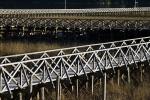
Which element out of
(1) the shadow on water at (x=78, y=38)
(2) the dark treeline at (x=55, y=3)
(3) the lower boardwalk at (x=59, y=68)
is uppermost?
(3) the lower boardwalk at (x=59, y=68)

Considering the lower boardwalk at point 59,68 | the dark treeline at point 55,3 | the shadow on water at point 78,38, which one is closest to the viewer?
the lower boardwalk at point 59,68

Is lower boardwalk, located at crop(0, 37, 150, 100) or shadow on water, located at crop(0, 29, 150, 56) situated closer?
lower boardwalk, located at crop(0, 37, 150, 100)

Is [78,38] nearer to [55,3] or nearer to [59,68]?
[59,68]

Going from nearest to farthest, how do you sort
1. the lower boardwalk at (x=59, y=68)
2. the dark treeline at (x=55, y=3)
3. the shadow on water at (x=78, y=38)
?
the lower boardwalk at (x=59, y=68) → the shadow on water at (x=78, y=38) → the dark treeline at (x=55, y=3)

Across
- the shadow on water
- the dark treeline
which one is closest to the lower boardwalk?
the shadow on water

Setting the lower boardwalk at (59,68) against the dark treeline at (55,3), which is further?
the dark treeline at (55,3)

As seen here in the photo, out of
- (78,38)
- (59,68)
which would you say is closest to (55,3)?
(78,38)

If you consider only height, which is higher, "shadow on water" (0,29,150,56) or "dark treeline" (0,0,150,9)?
"shadow on water" (0,29,150,56)

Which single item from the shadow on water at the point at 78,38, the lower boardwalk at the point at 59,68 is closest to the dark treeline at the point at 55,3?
the shadow on water at the point at 78,38

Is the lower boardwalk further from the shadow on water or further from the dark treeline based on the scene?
the dark treeline

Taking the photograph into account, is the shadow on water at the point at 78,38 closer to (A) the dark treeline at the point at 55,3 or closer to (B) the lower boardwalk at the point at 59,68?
(B) the lower boardwalk at the point at 59,68

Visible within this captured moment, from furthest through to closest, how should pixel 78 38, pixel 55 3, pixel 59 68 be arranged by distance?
pixel 55 3 < pixel 78 38 < pixel 59 68

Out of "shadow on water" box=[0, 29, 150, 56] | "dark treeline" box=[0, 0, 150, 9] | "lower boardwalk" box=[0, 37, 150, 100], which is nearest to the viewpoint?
"lower boardwalk" box=[0, 37, 150, 100]

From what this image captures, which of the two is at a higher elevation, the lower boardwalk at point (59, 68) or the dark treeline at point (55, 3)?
the lower boardwalk at point (59, 68)
